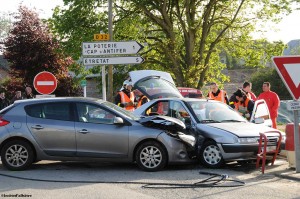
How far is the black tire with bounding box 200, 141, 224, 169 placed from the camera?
33.4 ft

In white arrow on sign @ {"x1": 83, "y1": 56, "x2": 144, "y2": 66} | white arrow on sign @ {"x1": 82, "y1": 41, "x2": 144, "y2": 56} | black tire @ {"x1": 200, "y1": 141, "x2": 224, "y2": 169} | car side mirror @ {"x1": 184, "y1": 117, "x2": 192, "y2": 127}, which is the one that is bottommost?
black tire @ {"x1": 200, "y1": 141, "x2": 224, "y2": 169}

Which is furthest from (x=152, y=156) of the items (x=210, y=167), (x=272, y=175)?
(x=272, y=175)

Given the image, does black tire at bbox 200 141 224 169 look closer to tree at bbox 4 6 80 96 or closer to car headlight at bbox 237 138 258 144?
car headlight at bbox 237 138 258 144

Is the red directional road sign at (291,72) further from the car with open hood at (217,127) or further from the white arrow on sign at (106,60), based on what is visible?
the white arrow on sign at (106,60)

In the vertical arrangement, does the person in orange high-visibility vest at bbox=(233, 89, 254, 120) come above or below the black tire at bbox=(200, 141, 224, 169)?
above

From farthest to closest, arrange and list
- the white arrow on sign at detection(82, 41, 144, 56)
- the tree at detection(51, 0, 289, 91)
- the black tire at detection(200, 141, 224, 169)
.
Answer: the tree at detection(51, 0, 289, 91) < the white arrow on sign at detection(82, 41, 144, 56) < the black tire at detection(200, 141, 224, 169)

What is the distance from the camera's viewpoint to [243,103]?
13.9m

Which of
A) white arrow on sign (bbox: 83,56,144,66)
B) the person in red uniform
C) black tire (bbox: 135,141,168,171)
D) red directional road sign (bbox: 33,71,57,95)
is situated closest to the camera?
black tire (bbox: 135,141,168,171)

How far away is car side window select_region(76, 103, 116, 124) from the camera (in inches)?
401

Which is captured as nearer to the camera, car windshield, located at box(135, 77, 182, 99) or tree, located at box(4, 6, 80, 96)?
car windshield, located at box(135, 77, 182, 99)

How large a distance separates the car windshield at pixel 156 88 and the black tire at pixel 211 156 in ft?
11.1

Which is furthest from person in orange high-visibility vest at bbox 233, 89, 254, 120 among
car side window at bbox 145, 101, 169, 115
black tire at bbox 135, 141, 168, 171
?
black tire at bbox 135, 141, 168, 171

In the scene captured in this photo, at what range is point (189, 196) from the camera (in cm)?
757

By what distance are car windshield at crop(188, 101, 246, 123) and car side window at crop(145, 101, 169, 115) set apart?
1.96 ft
